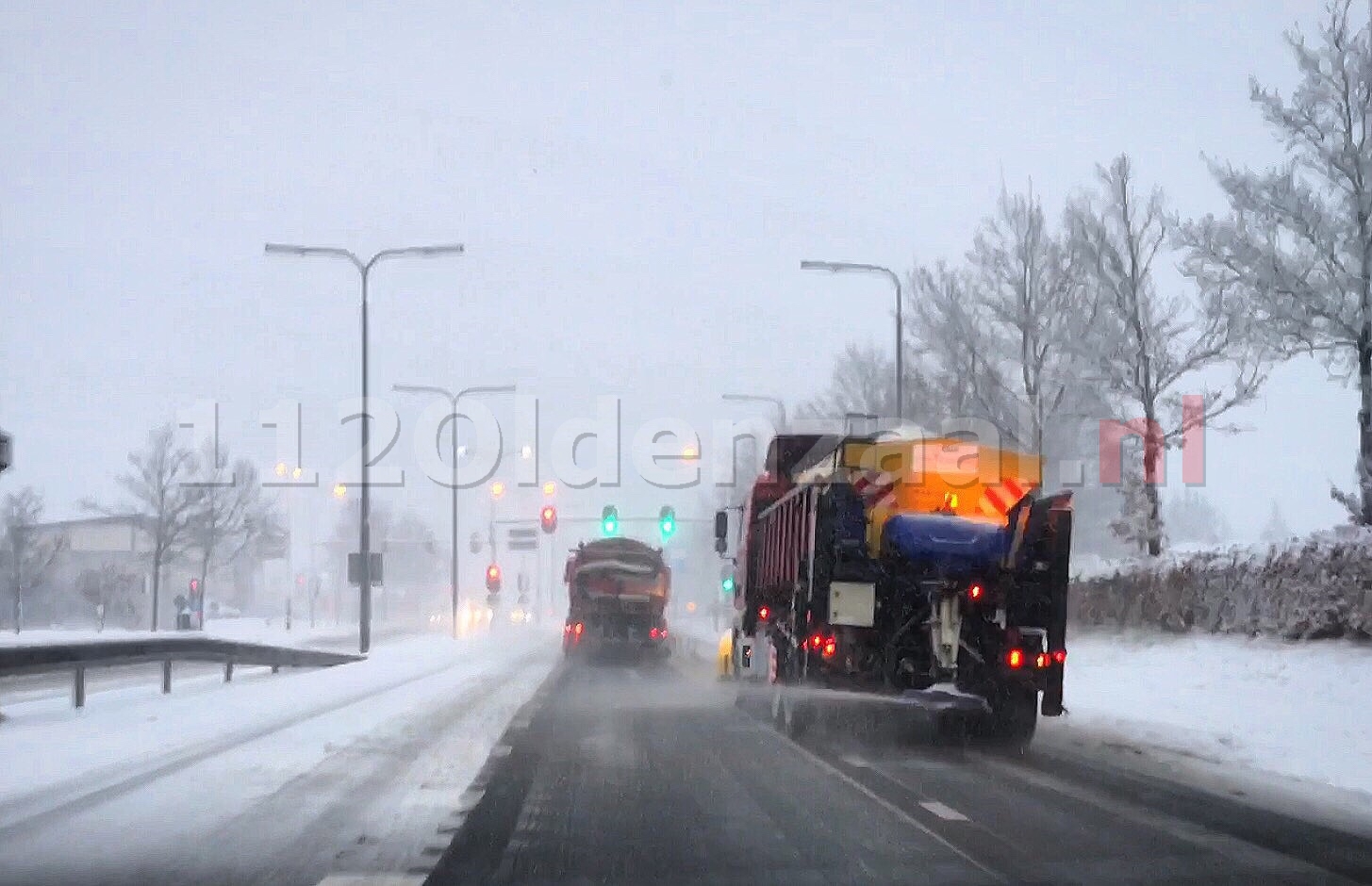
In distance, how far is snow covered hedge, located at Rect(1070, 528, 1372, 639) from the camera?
1972 cm

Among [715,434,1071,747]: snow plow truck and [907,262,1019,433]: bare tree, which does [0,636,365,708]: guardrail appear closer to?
[715,434,1071,747]: snow plow truck

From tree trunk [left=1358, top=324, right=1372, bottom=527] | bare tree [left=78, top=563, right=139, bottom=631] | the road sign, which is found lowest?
bare tree [left=78, top=563, right=139, bottom=631]

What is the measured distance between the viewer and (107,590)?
207 ft

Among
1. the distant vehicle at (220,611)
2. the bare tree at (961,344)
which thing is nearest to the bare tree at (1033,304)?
the bare tree at (961,344)

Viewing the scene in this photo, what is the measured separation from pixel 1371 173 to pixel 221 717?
69.0 feet

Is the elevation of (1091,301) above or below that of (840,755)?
above

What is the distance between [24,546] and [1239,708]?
50876 mm

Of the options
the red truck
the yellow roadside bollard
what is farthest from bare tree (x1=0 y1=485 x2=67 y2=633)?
the yellow roadside bollard

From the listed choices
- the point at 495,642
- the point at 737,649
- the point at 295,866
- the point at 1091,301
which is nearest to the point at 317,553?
the point at 495,642

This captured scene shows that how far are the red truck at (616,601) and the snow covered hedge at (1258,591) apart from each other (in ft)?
41.3

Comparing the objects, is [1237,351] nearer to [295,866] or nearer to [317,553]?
[295,866]

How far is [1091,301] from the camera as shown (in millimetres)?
36938

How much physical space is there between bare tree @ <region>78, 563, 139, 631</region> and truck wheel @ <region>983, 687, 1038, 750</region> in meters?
47.0

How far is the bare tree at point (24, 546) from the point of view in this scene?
188ft
